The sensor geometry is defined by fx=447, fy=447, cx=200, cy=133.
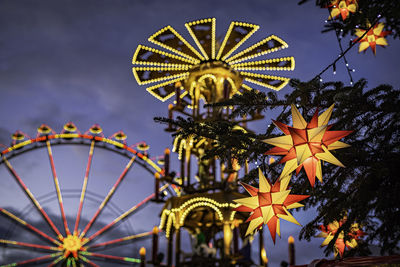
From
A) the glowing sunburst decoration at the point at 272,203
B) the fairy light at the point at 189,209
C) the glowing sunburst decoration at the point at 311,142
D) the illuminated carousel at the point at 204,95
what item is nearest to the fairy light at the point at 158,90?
the illuminated carousel at the point at 204,95

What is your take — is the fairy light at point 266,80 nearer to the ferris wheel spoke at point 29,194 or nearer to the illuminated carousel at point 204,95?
the illuminated carousel at point 204,95

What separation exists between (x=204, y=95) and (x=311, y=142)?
32.6 ft

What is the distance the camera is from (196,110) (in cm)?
1222

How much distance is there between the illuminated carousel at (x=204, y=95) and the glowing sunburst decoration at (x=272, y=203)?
6608 mm

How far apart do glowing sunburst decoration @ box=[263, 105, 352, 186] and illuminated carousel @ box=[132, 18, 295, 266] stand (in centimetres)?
702

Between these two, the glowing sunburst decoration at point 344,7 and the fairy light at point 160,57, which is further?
the fairy light at point 160,57


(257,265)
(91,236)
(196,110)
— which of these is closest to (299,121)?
(257,265)

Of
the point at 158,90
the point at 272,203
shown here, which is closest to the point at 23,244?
the point at 158,90

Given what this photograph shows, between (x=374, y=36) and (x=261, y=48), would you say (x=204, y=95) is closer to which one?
(x=261, y=48)

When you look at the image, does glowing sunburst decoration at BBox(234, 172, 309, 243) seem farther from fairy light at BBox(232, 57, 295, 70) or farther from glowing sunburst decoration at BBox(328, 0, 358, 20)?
fairy light at BBox(232, 57, 295, 70)

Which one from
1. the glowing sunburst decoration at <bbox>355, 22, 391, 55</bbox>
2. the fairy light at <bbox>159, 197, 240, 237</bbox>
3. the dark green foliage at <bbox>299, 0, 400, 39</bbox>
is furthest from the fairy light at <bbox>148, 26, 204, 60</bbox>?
the dark green foliage at <bbox>299, 0, 400, 39</bbox>

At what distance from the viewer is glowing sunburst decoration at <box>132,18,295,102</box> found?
12.2 metres

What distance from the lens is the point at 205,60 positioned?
12.6 m

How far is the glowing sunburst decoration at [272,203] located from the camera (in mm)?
3205
